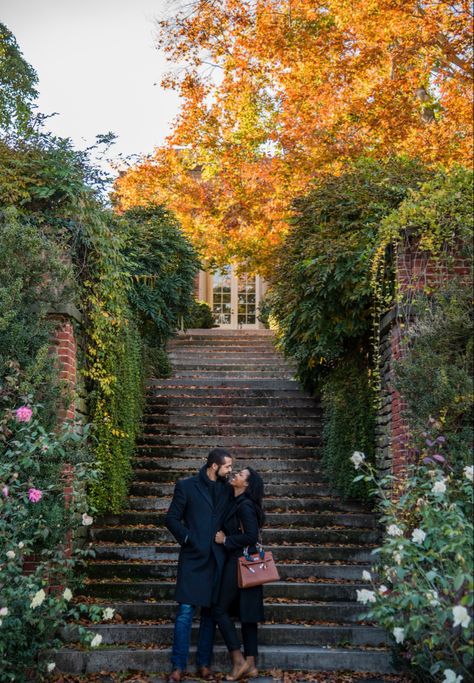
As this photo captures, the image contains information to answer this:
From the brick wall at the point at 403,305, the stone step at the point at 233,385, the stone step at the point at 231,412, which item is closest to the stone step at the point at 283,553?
the brick wall at the point at 403,305

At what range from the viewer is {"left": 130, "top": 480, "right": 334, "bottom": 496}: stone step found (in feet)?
31.9

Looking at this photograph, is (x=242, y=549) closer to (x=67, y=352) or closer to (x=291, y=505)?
(x=67, y=352)

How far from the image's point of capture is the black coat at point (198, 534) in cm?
640

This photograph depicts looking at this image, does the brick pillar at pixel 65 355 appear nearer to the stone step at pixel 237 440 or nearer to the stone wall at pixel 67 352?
the stone wall at pixel 67 352

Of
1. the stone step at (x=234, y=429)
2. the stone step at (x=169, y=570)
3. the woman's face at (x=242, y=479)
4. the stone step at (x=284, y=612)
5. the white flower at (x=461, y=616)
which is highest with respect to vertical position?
the woman's face at (x=242, y=479)

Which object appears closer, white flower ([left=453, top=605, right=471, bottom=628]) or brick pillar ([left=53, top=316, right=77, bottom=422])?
white flower ([left=453, top=605, right=471, bottom=628])

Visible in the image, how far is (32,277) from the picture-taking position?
730 cm

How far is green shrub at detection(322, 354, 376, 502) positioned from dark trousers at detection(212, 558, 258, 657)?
10.1 feet

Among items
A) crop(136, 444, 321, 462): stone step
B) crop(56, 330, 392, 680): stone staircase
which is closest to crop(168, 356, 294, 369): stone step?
crop(56, 330, 392, 680): stone staircase

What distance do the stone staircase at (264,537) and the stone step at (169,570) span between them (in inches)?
0.4

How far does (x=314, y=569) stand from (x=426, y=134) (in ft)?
23.9

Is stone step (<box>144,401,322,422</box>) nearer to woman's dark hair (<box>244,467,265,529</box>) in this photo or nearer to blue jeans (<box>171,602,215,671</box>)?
woman's dark hair (<box>244,467,265,529</box>)

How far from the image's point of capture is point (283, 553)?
852 cm

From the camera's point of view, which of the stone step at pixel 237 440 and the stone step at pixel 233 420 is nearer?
the stone step at pixel 237 440
